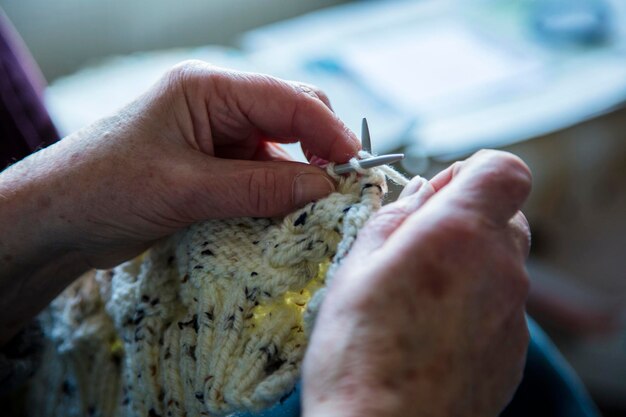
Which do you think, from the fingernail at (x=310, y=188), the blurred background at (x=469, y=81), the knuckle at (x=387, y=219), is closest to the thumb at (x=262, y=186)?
the fingernail at (x=310, y=188)

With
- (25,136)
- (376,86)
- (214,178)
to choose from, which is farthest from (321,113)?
(376,86)

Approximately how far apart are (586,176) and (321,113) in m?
1.01

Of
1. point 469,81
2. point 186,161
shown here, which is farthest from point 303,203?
point 469,81

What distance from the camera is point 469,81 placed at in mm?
1369

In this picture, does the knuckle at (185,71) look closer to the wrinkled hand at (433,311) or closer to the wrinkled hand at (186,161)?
the wrinkled hand at (186,161)

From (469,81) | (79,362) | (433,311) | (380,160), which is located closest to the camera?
(433,311)

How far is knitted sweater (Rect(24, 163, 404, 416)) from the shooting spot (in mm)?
623

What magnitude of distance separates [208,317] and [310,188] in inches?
6.6

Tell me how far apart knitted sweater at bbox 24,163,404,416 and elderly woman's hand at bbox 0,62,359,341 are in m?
0.04

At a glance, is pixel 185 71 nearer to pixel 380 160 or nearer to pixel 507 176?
pixel 380 160

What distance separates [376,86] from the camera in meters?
1.38

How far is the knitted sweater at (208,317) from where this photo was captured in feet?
2.04

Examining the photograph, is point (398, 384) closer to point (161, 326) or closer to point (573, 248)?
point (161, 326)

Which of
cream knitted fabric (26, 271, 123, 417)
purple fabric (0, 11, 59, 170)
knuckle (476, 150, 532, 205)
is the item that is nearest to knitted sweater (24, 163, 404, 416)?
cream knitted fabric (26, 271, 123, 417)
